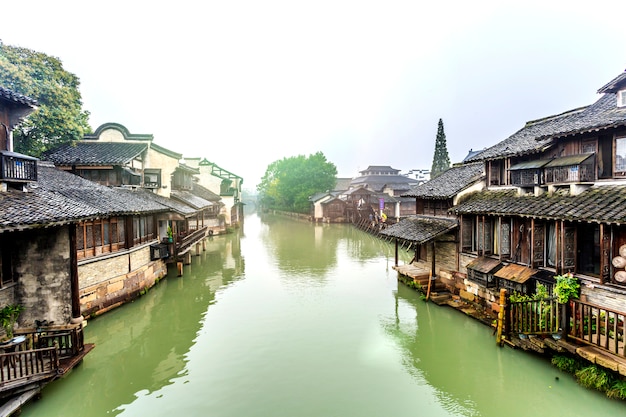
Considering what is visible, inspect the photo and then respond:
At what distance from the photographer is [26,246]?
10.9 meters

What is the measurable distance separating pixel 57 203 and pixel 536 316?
15.3 meters

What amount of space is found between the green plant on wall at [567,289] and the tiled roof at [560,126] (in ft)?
15.3

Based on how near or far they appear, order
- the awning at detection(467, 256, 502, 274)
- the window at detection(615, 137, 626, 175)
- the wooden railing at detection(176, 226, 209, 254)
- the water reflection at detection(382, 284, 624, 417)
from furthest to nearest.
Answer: the wooden railing at detection(176, 226, 209, 254) → the awning at detection(467, 256, 502, 274) → the window at detection(615, 137, 626, 175) → the water reflection at detection(382, 284, 624, 417)

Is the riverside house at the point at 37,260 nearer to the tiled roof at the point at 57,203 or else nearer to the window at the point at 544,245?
the tiled roof at the point at 57,203

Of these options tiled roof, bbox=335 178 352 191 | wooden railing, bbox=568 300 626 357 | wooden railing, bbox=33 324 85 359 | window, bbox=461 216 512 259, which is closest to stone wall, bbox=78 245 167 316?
wooden railing, bbox=33 324 85 359

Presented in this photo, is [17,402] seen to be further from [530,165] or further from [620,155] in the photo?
[620,155]

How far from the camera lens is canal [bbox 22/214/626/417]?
29.5 ft

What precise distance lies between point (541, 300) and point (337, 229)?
39243mm

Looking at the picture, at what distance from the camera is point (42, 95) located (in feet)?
72.8

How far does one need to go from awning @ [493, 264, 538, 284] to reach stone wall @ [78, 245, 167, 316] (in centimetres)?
1652

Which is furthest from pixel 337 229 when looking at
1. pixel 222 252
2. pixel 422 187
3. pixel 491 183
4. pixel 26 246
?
pixel 26 246

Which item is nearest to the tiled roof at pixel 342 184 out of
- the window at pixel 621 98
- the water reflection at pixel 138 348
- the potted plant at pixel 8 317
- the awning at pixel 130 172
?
the awning at pixel 130 172

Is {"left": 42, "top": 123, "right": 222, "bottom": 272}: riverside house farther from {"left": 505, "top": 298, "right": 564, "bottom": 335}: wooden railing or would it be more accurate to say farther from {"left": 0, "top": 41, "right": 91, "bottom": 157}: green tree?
{"left": 505, "top": 298, "right": 564, "bottom": 335}: wooden railing

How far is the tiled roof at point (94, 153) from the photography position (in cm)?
2181
